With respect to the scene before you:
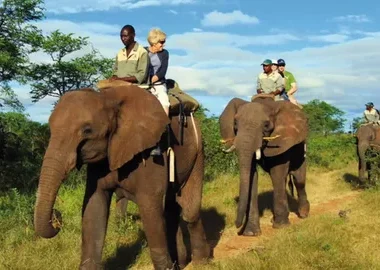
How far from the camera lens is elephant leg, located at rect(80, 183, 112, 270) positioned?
19.9 ft

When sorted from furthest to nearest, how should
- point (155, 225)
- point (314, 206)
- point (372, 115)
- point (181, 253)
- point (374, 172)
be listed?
point (372, 115) < point (374, 172) < point (314, 206) < point (181, 253) < point (155, 225)

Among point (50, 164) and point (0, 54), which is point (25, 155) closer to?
point (0, 54)

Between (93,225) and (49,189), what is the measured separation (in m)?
1.22

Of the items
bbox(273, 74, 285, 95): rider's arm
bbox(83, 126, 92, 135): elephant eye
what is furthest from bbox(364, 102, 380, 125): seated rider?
bbox(83, 126, 92, 135): elephant eye

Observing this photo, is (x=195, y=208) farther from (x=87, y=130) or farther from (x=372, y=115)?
(x=372, y=115)

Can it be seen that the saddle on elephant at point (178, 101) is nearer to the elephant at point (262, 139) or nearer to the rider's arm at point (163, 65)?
the rider's arm at point (163, 65)

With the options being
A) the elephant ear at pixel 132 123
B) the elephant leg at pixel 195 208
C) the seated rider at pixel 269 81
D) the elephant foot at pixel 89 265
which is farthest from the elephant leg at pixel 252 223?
the elephant ear at pixel 132 123

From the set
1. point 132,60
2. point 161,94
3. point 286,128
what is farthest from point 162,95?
point 286,128

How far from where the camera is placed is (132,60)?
6.48 meters

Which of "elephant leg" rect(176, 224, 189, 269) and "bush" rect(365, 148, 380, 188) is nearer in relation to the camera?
"elephant leg" rect(176, 224, 189, 269)

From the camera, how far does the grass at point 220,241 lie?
6637mm

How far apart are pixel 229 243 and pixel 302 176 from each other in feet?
11.1

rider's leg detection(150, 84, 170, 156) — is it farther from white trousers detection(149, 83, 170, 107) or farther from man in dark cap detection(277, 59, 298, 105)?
man in dark cap detection(277, 59, 298, 105)

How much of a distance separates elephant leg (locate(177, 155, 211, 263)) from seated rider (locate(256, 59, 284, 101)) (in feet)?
12.8
